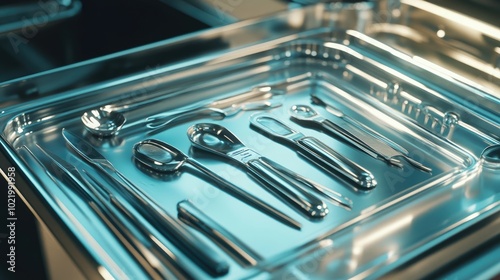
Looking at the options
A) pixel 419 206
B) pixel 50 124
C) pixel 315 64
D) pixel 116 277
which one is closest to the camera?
pixel 116 277

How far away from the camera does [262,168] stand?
702 mm

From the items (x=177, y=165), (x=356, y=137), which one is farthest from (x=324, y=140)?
(x=177, y=165)

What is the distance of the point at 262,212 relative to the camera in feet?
2.13

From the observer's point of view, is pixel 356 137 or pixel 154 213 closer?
pixel 154 213

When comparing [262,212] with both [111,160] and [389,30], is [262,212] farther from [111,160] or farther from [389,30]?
[389,30]

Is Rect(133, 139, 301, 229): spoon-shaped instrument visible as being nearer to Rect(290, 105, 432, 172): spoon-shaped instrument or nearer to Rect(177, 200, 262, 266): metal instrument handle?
Rect(177, 200, 262, 266): metal instrument handle

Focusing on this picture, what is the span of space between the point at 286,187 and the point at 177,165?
0.39 feet

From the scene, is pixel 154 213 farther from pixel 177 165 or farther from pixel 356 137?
pixel 356 137

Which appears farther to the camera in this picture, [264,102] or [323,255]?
[264,102]

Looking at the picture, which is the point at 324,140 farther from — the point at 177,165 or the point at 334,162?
the point at 177,165

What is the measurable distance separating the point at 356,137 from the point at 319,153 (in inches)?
2.4

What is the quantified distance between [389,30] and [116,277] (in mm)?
672

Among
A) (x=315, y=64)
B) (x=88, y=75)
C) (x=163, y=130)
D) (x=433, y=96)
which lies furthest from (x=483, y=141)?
(x=88, y=75)

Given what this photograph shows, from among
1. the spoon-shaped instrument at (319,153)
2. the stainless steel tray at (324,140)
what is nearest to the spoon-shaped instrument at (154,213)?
the stainless steel tray at (324,140)
